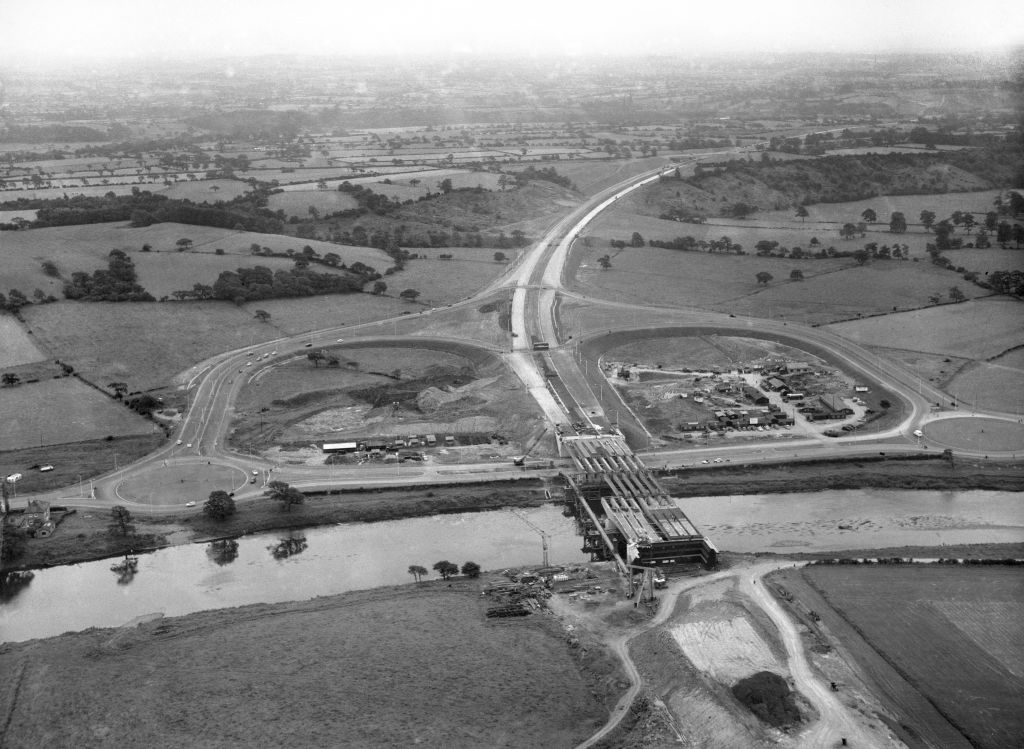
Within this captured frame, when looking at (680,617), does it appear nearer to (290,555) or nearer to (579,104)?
(290,555)

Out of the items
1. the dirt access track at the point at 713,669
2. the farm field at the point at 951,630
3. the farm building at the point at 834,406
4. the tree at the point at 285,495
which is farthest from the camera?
the farm building at the point at 834,406

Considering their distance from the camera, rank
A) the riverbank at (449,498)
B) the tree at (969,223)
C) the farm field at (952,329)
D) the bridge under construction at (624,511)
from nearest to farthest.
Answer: the bridge under construction at (624,511), the riverbank at (449,498), the farm field at (952,329), the tree at (969,223)

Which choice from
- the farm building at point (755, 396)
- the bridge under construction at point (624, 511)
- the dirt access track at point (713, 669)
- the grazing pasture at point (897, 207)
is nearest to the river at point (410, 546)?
the bridge under construction at point (624, 511)

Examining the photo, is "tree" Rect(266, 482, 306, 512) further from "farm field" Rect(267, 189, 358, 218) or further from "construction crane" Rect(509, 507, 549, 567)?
"farm field" Rect(267, 189, 358, 218)

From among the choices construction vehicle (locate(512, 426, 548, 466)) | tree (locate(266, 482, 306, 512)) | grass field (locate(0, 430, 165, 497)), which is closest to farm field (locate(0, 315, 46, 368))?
grass field (locate(0, 430, 165, 497))

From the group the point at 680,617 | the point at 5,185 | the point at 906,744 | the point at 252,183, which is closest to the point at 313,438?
the point at 680,617

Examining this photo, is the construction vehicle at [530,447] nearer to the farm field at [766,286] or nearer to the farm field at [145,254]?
the farm field at [766,286]

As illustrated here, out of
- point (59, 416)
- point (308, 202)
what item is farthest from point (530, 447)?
point (308, 202)
